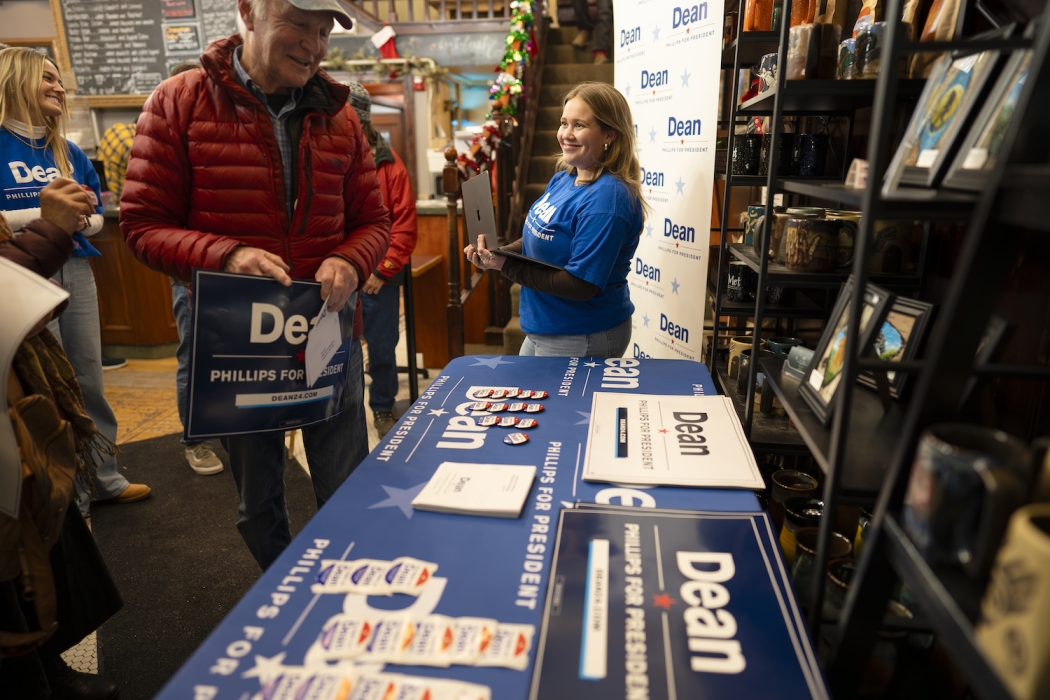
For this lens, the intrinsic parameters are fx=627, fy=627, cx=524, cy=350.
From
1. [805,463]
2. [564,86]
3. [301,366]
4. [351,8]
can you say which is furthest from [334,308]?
[351,8]

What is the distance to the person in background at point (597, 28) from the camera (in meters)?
5.67

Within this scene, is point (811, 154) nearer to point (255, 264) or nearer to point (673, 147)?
point (673, 147)

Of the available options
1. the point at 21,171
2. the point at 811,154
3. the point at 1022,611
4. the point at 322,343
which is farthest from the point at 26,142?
the point at 1022,611

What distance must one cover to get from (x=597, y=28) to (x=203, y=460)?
4.95m

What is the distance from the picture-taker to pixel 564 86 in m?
5.76

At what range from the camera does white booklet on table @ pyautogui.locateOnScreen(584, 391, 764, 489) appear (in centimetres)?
112

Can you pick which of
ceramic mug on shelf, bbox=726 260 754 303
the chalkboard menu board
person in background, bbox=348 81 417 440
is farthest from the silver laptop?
the chalkboard menu board

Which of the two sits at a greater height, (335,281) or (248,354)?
(335,281)

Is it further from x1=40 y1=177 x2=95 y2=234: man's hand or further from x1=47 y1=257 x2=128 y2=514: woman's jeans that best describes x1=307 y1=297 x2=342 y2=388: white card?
x1=47 y1=257 x2=128 y2=514: woman's jeans

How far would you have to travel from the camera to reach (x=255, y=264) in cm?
128

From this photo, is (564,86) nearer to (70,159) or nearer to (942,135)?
(70,159)

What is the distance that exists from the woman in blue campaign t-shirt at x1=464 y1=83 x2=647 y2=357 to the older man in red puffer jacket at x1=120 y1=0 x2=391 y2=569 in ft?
2.05

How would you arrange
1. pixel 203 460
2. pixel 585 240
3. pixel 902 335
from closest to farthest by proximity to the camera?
pixel 902 335
pixel 585 240
pixel 203 460

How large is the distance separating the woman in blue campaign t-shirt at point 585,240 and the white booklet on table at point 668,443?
0.50 meters
